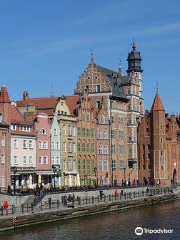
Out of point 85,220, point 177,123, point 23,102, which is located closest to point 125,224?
point 85,220

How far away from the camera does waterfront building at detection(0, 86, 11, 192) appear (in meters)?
83.5

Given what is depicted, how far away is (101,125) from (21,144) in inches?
946

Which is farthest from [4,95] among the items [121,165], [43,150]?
[121,165]

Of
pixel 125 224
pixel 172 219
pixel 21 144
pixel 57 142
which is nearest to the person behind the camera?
pixel 125 224

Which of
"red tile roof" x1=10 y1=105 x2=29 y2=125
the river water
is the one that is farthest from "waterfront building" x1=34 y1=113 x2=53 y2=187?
the river water

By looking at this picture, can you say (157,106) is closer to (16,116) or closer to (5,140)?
(16,116)

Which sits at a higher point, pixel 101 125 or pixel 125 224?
pixel 101 125

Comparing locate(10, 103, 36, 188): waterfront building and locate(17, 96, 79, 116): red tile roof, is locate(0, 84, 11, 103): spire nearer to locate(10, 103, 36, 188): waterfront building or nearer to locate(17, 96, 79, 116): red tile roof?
locate(10, 103, 36, 188): waterfront building

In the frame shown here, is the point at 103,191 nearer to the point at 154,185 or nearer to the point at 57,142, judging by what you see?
the point at 57,142

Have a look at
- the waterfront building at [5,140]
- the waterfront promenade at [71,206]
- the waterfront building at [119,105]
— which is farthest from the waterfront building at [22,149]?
the waterfront building at [119,105]

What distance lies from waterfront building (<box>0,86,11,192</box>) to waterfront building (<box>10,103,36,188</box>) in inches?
131

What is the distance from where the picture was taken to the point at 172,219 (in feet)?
239

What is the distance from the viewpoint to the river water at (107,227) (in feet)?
193

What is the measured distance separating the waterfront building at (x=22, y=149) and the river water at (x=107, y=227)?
16094 millimetres
